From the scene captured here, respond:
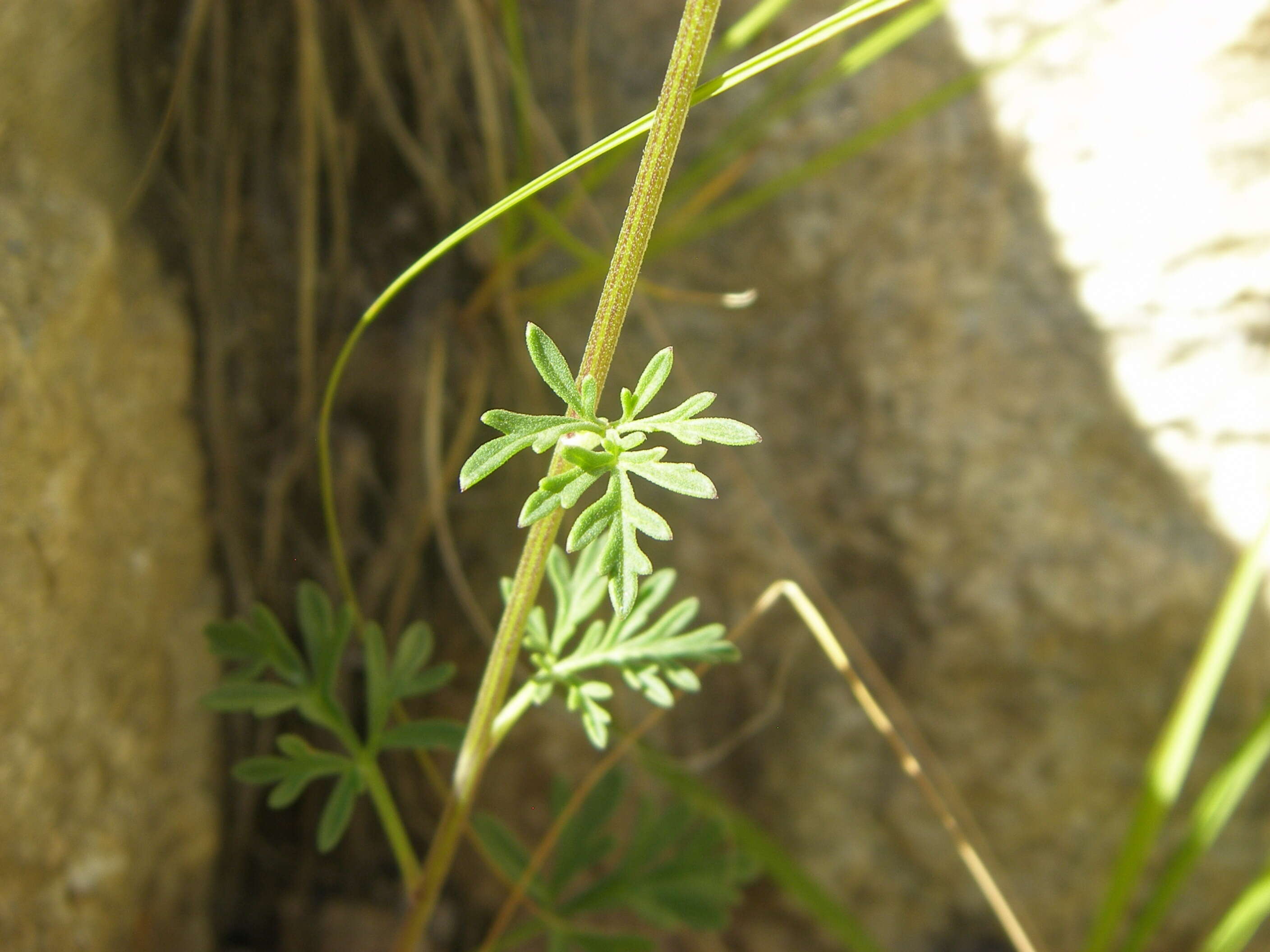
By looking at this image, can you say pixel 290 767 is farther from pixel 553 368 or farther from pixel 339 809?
pixel 553 368

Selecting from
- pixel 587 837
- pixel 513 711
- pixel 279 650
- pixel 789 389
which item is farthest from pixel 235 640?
pixel 789 389

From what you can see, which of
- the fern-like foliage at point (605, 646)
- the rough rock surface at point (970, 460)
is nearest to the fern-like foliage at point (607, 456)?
the fern-like foliage at point (605, 646)

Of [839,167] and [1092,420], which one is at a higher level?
[839,167]

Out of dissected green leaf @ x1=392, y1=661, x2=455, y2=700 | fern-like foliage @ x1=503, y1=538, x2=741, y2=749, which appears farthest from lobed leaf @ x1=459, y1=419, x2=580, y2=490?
dissected green leaf @ x1=392, y1=661, x2=455, y2=700

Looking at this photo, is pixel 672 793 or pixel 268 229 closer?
pixel 268 229

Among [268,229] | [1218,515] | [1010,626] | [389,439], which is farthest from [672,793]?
[268,229]

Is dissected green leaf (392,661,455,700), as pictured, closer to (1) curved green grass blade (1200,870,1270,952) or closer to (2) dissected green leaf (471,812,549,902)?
(2) dissected green leaf (471,812,549,902)

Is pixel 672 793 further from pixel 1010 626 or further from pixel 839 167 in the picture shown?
pixel 839 167
